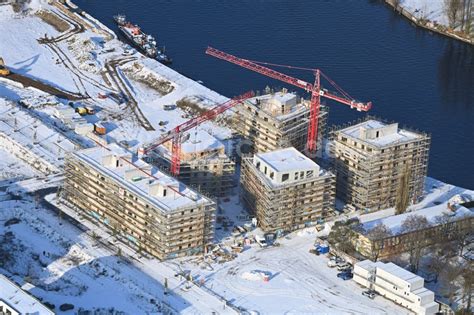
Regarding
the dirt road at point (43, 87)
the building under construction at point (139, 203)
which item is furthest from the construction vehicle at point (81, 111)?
the building under construction at point (139, 203)

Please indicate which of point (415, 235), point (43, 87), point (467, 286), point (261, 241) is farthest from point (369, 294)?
point (43, 87)

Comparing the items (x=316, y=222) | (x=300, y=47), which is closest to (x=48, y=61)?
(x=300, y=47)

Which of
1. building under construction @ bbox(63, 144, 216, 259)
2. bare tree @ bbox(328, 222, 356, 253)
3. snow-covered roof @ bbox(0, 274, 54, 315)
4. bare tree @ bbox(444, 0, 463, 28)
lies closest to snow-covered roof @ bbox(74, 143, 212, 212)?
building under construction @ bbox(63, 144, 216, 259)

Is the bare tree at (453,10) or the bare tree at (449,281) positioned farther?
the bare tree at (453,10)

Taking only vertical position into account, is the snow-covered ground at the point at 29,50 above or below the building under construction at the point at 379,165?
below

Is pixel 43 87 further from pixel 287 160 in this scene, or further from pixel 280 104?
pixel 287 160

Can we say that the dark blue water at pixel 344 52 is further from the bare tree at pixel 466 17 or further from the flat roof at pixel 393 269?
the flat roof at pixel 393 269

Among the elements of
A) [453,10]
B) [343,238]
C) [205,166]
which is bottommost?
[343,238]
